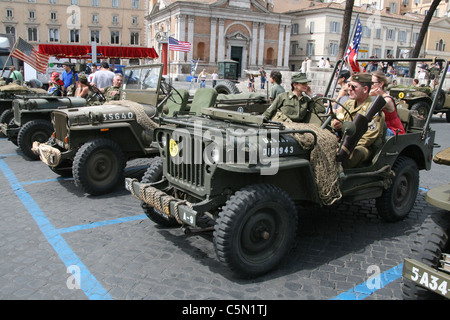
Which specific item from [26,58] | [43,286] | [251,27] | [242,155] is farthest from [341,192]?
[251,27]

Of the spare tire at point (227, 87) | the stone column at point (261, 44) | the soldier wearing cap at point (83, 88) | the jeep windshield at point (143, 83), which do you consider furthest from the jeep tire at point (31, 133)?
the stone column at point (261, 44)

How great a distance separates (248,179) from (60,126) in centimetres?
405

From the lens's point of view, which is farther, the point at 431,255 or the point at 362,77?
the point at 362,77

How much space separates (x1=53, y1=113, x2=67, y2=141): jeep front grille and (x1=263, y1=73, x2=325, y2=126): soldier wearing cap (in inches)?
134

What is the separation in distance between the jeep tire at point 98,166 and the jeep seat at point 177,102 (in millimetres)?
1411

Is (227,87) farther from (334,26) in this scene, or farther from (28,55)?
(334,26)

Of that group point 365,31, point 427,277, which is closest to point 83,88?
point 427,277

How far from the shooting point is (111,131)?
6.66 m

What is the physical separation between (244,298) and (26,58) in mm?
13022

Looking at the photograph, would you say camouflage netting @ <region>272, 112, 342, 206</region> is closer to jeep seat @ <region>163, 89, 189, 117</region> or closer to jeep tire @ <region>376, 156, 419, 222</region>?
jeep tire @ <region>376, 156, 419, 222</region>

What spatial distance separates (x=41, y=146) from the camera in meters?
6.71

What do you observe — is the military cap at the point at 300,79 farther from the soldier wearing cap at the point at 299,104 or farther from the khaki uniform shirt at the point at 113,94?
the khaki uniform shirt at the point at 113,94

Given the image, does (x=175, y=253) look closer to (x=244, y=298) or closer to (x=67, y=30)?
(x=244, y=298)
